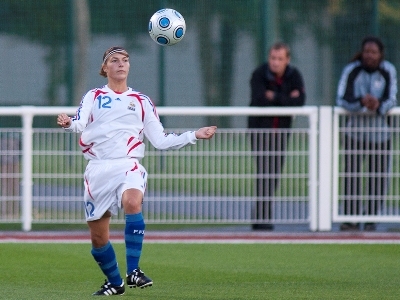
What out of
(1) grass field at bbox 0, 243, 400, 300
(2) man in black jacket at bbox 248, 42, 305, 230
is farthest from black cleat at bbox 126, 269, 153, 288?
(2) man in black jacket at bbox 248, 42, 305, 230

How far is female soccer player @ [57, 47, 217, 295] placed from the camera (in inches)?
309

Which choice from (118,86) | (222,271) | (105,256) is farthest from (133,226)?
(222,271)

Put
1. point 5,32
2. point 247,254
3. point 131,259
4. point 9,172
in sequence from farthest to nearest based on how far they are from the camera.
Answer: point 5,32
point 9,172
point 247,254
point 131,259

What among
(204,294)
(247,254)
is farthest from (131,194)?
(247,254)

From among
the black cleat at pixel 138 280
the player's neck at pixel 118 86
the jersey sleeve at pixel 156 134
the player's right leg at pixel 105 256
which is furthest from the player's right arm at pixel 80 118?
the black cleat at pixel 138 280

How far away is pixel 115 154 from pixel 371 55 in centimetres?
532

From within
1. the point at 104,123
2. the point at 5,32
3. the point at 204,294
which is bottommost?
the point at 204,294

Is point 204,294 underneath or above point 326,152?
underneath

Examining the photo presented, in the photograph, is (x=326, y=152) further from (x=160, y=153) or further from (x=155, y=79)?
(x=155, y=79)

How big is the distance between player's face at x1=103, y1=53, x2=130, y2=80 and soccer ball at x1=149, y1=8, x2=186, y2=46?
2.44 feet

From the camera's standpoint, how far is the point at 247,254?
10.7 metres

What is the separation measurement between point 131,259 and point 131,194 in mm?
474

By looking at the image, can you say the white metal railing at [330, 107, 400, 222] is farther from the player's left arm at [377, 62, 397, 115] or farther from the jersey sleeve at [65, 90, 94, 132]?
the jersey sleeve at [65, 90, 94, 132]

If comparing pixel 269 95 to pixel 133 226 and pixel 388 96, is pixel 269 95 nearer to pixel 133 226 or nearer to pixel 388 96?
pixel 388 96
